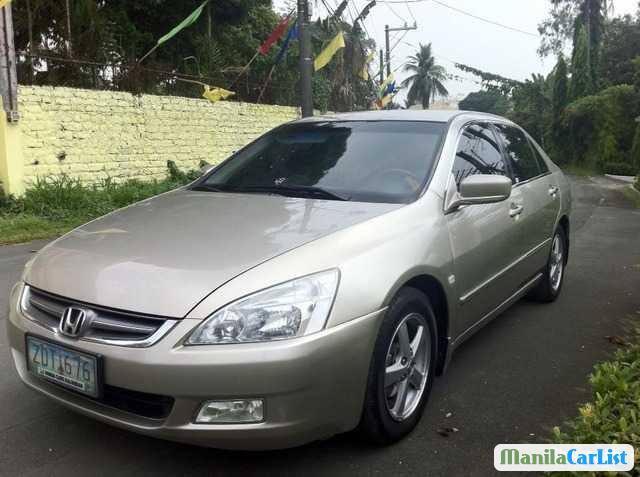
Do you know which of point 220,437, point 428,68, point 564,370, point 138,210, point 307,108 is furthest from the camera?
point 428,68

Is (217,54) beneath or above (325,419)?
above

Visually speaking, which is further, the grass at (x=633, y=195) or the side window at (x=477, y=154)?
the grass at (x=633, y=195)

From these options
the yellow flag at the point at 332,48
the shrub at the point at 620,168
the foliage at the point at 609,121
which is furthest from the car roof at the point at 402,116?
the foliage at the point at 609,121

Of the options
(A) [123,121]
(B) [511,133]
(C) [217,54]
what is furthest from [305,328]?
(C) [217,54]

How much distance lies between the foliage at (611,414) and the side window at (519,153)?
1.66 metres

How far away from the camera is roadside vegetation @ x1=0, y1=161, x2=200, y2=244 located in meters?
8.50

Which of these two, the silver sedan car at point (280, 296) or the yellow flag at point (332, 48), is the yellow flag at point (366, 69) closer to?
the yellow flag at point (332, 48)

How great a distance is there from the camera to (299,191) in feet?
11.0

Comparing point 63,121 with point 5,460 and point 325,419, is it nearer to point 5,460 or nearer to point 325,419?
point 5,460

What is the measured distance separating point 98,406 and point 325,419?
0.88 meters

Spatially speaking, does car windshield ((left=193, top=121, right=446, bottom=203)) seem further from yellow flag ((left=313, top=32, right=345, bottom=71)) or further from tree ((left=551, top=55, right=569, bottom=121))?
tree ((left=551, top=55, right=569, bottom=121))

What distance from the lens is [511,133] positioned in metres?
4.71

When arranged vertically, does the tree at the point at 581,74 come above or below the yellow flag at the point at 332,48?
above

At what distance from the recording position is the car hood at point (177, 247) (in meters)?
2.33
